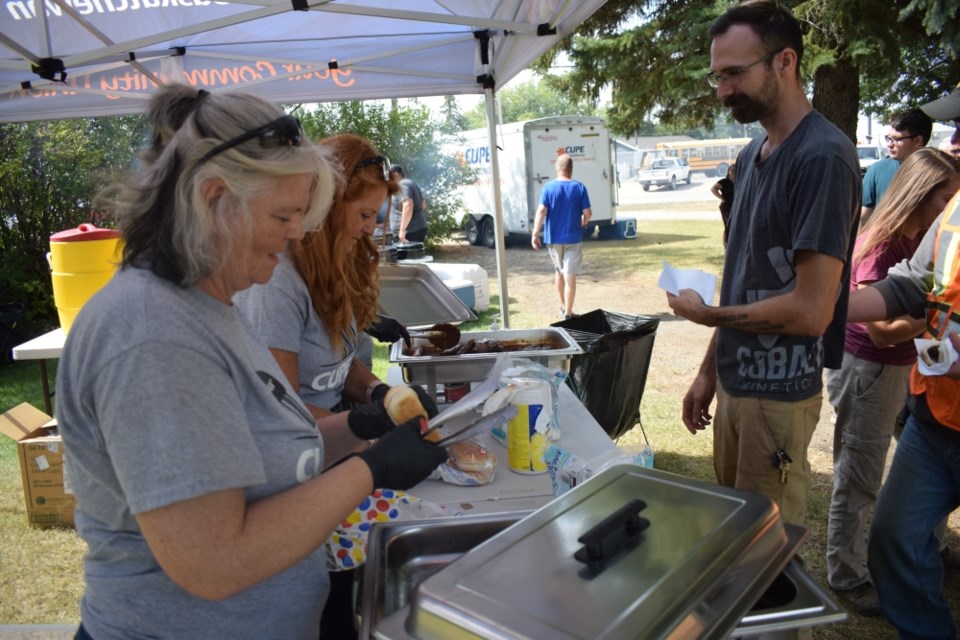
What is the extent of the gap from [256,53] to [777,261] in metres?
3.47

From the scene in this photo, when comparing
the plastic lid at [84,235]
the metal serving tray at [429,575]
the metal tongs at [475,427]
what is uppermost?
the plastic lid at [84,235]

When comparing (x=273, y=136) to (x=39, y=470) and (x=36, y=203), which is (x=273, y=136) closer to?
(x=39, y=470)

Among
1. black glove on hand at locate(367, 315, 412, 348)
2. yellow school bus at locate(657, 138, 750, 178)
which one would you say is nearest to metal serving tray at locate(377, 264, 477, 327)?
black glove on hand at locate(367, 315, 412, 348)

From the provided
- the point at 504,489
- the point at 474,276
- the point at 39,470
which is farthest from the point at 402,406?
the point at 474,276

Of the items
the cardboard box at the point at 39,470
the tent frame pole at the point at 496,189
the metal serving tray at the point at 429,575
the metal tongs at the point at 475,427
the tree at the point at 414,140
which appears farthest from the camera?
the tree at the point at 414,140

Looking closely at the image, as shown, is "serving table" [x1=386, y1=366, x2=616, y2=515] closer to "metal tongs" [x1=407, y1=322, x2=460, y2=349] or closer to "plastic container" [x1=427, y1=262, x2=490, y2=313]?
"metal tongs" [x1=407, y1=322, x2=460, y2=349]

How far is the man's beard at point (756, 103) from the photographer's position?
5.98ft

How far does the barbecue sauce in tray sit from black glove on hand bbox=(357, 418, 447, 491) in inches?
52.6

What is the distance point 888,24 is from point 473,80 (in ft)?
13.9

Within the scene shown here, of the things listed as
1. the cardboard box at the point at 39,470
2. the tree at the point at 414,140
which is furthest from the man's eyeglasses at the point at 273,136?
the tree at the point at 414,140

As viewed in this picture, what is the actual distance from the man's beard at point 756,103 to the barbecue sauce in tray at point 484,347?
3.41ft

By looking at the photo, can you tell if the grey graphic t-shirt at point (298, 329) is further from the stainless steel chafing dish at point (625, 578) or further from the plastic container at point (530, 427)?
the stainless steel chafing dish at point (625, 578)

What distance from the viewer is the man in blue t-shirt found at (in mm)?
8164

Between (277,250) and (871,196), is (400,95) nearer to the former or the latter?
(871,196)
